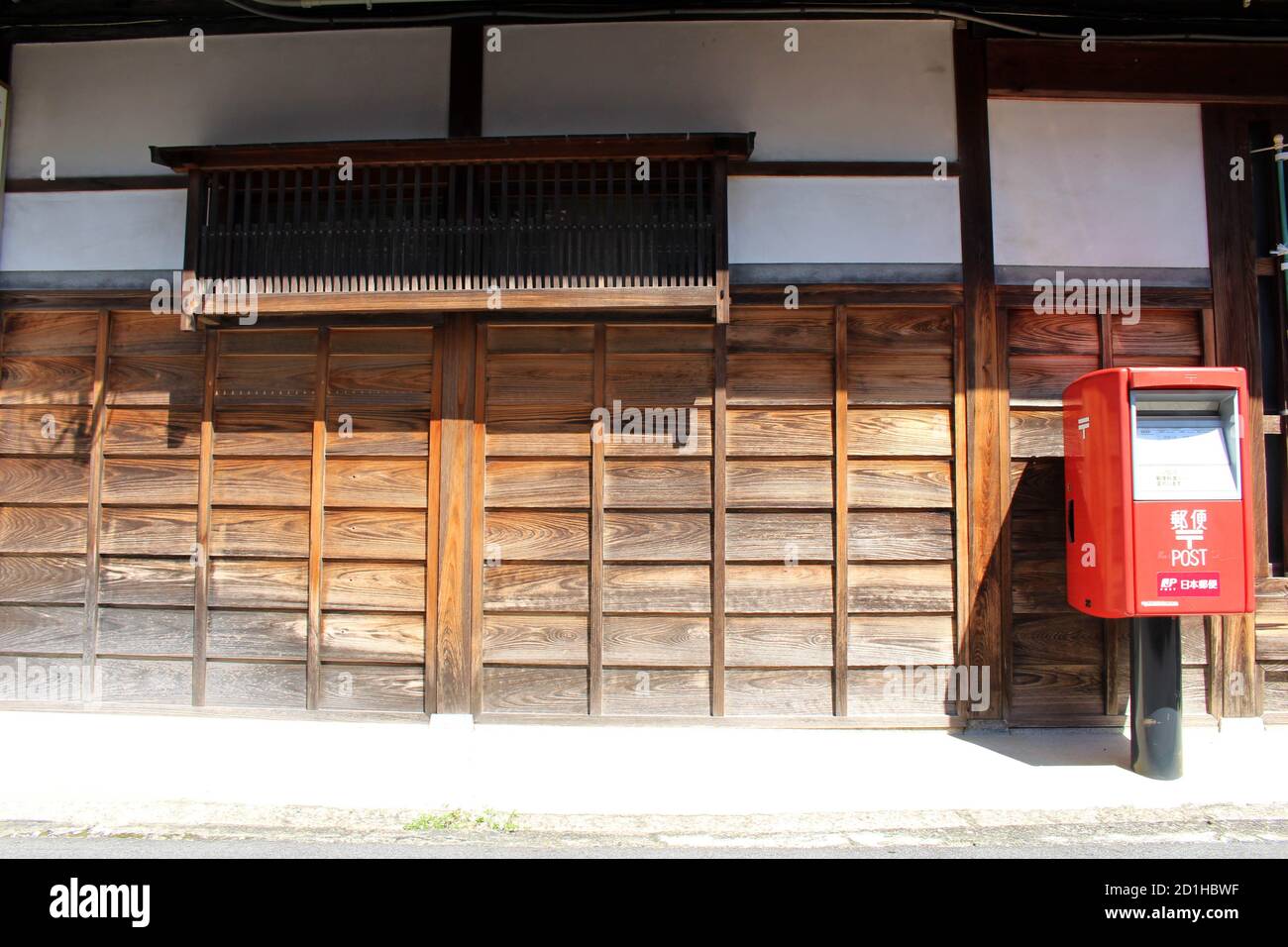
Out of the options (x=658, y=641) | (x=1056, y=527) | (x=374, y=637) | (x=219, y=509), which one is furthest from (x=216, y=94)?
(x=1056, y=527)

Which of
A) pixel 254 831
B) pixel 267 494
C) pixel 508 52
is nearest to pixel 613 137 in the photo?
pixel 508 52

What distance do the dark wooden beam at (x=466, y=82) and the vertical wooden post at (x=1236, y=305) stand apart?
5246 mm

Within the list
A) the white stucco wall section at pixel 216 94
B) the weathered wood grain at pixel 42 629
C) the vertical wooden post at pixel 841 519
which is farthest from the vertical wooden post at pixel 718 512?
the weathered wood grain at pixel 42 629

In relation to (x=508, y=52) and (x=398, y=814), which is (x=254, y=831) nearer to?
(x=398, y=814)

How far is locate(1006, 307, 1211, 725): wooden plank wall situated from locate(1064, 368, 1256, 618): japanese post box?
2.69ft

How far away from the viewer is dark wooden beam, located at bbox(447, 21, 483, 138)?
5922 millimetres

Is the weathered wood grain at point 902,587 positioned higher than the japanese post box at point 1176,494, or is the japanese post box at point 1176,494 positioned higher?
the japanese post box at point 1176,494

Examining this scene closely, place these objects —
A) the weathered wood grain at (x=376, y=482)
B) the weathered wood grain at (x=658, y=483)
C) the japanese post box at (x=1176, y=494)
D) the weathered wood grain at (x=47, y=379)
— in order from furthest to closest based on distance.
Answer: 1. the weathered wood grain at (x=47, y=379)
2. the weathered wood grain at (x=376, y=482)
3. the weathered wood grain at (x=658, y=483)
4. the japanese post box at (x=1176, y=494)

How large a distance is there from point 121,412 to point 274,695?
238 cm

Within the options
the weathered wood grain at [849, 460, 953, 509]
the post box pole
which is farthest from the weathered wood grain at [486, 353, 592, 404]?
the post box pole

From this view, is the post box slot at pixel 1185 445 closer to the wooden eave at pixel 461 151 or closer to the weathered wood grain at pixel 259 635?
the wooden eave at pixel 461 151

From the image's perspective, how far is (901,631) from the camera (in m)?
5.73

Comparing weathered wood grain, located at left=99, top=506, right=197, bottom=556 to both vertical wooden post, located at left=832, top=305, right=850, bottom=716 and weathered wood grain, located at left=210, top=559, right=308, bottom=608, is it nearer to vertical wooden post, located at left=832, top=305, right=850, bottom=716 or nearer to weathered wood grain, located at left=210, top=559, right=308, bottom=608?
weathered wood grain, located at left=210, top=559, right=308, bottom=608

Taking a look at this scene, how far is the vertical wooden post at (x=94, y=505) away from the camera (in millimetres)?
5984
